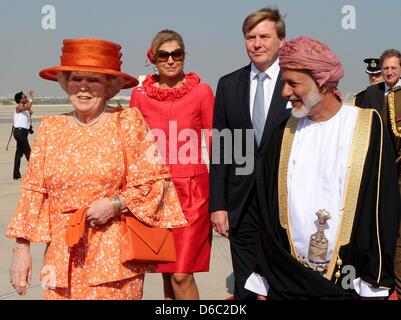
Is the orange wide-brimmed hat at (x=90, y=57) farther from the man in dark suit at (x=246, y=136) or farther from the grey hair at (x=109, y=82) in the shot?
the man in dark suit at (x=246, y=136)

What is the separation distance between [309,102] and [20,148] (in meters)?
11.1

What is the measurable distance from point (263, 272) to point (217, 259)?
358cm

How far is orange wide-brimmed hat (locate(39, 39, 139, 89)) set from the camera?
3.09 m

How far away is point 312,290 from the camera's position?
262 cm

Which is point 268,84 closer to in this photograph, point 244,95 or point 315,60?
point 244,95

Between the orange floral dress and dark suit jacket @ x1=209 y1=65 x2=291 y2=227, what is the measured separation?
2.38 feet

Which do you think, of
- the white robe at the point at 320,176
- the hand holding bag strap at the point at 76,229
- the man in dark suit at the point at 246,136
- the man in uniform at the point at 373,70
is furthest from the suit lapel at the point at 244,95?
the man in uniform at the point at 373,70

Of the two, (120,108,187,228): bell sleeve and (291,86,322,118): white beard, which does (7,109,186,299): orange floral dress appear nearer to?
(120,108,187,228): bell sleeve

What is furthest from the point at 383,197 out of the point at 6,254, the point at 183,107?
the point at 6,254

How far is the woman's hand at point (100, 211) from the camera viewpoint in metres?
2.95

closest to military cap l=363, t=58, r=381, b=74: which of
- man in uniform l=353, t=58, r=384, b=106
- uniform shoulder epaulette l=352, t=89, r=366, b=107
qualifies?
man in uniform l=353, t=58, r=384, b=106

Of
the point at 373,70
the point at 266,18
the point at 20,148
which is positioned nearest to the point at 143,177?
the point at 266,18

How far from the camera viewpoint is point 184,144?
14.4 feet
